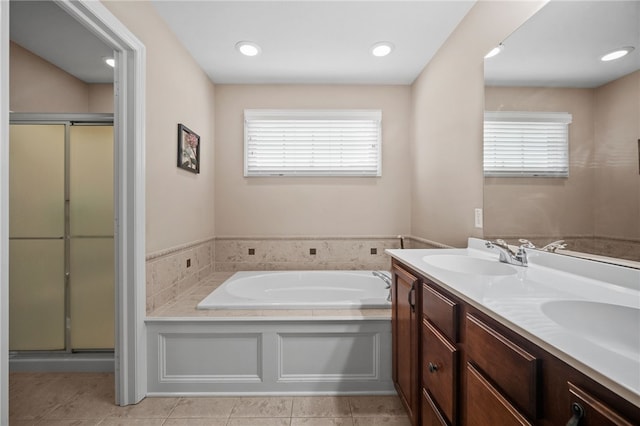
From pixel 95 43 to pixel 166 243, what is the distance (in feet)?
5.48

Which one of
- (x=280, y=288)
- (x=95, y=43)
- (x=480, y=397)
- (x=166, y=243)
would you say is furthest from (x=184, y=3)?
(x=480, y=397)

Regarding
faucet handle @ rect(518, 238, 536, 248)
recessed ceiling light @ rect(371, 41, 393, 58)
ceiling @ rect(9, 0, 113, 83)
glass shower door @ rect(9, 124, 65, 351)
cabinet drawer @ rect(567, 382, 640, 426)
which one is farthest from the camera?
recessed ceiling light @ rect(371, 41, 393, 58)

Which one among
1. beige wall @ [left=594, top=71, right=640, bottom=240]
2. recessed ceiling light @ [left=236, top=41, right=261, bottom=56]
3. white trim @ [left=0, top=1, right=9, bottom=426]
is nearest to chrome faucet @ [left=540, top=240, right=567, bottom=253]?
beige wall @ [left=594, top=71, right=640, bottom=240]

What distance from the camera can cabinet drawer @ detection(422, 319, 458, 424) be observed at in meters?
0.97

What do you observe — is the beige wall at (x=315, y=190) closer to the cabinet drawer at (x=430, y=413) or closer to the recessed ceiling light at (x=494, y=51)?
the recessed ceiling light at (x=494, y=51)

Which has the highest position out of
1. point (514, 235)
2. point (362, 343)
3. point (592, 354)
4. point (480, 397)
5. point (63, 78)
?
point (63, 78)

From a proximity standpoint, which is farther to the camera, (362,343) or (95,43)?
(95,43)

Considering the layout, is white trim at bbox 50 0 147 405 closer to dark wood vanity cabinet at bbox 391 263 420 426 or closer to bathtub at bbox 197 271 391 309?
bathtub at bbox 197 271 391 309

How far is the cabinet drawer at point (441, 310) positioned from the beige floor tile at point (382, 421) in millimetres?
787

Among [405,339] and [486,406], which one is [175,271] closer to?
[405,339]

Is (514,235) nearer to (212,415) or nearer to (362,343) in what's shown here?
(362,343)

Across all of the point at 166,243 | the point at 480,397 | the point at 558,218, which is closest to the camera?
the point at 480,397

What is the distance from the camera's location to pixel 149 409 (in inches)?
65.8

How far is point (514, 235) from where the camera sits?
4.72 feet
